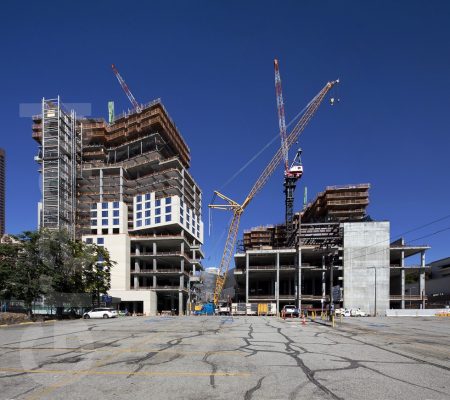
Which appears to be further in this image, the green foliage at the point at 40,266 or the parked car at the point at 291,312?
the parked car at the point at 291,312

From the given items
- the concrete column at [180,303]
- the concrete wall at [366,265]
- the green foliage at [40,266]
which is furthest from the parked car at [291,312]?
the concrete column at [180,303]

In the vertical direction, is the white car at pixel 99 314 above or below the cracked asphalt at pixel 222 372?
below

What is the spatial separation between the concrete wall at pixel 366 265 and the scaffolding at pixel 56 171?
67.8 meters

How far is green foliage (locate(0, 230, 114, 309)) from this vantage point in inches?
1724

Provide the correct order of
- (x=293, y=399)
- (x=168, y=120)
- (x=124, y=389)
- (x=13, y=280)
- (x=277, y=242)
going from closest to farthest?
(x=293, y=399), (x=124, y=389), (x=13, y=280), (x=168, y=120), (x=277, y=242)

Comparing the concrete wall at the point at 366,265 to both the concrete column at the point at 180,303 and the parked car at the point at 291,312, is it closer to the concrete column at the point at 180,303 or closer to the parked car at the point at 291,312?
the parked car at the point at 291,312

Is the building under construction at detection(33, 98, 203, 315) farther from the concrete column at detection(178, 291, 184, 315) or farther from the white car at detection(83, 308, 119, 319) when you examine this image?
the white car at detection(83, 308, 119, 319)

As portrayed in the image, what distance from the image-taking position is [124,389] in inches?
325

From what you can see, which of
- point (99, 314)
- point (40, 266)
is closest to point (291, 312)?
point (99, 314)

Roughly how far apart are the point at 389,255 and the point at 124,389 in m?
92.6

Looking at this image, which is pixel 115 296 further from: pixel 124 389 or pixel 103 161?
pixel 124 389

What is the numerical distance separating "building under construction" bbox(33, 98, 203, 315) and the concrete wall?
38383mm

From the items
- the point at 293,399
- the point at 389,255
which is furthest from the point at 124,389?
the point at 389,255

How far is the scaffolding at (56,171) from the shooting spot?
105250mm
